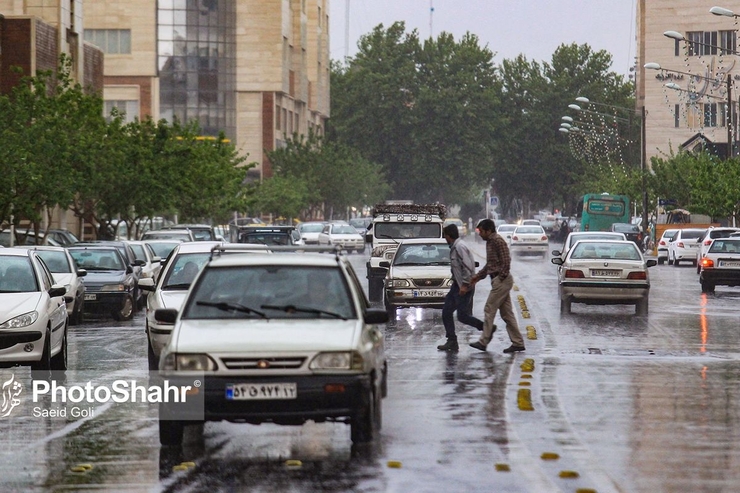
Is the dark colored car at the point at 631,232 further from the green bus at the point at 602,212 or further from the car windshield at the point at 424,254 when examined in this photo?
the car windshield at the point at 424,254

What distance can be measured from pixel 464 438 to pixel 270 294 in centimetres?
189

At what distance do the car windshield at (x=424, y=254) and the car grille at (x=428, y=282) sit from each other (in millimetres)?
995

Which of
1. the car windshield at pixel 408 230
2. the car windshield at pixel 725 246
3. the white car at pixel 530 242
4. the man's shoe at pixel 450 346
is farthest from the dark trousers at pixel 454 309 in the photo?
the white car at pixel 530 242

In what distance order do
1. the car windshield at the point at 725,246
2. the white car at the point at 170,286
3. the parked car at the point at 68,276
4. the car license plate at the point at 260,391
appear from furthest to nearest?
1. the car windshield at the point at 725,246
2. the parked car at the point at 68,276
3. the white car at the point at 170,286
4. the car license plate at the point at 260,391

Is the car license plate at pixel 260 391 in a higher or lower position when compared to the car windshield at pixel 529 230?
lower

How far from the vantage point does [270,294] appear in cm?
1145

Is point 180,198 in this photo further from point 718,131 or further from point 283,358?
point 718,131

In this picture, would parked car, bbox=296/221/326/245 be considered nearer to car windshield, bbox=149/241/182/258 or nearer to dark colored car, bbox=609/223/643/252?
dark colored car, bbox=609/223/643/252

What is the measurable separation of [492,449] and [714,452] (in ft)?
5.27

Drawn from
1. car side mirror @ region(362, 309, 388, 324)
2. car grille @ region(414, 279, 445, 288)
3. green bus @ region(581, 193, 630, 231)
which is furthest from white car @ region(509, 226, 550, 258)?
car side mirror @ region(362, 309, 388, 324)

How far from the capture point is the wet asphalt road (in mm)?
9438

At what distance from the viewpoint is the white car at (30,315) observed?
15719mm

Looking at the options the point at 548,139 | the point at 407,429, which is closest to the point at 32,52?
the point at 407,429

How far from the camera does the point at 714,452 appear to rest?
416 inches
